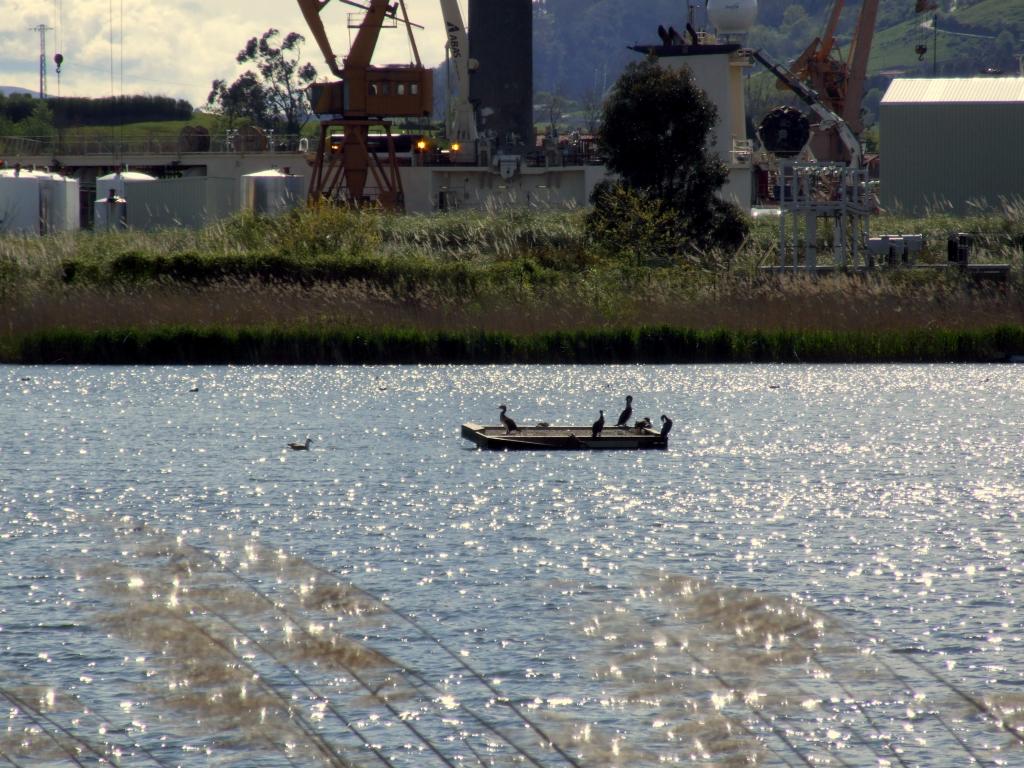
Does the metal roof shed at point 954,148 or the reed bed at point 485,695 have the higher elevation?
the metal roof shed at point 954,148

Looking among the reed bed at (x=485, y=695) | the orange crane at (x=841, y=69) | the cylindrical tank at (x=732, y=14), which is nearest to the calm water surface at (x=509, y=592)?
the reed bed at (x=485, y=695)

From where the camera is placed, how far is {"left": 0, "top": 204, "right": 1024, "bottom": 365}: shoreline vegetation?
44.5 metres

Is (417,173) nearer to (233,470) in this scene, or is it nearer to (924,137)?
(924,137)

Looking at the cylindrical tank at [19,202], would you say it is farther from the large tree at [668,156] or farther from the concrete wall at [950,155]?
the concrete wall at [950,155]

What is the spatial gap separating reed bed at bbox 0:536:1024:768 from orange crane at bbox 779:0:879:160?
107m

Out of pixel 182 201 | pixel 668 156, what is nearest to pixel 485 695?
pixel 668 156

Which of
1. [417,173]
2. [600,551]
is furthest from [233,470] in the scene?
[417,173]

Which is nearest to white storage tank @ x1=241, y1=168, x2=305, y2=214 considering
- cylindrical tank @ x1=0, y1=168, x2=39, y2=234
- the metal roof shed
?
cylindrical tank @ x1=0, y1=168, x2=39, y2=234

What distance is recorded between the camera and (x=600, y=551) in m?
21.6

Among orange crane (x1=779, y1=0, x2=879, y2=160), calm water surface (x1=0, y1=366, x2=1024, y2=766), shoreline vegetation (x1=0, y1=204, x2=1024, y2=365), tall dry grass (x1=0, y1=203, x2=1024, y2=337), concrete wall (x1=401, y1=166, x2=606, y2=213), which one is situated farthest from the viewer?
orange crane (x1=779, y1=0, x2=879, y2=160)

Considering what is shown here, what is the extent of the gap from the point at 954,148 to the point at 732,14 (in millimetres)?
27335

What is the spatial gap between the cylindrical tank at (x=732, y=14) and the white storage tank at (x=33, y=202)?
4138cm

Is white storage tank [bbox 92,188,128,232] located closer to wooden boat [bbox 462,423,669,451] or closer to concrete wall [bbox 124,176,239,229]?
concrete wall [bbox 124,176,239,229]

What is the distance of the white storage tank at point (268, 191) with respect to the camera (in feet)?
290
